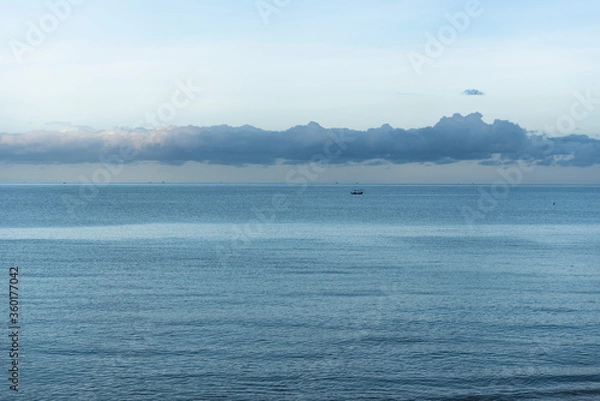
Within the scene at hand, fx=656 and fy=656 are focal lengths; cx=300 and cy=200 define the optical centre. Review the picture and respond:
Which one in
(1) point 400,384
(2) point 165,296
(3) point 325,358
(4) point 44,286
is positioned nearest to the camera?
(1) point 400,384

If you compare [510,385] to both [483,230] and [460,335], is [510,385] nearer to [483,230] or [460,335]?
[460,335]

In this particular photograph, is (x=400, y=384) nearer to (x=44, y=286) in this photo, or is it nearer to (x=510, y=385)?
(x=510, y=385)

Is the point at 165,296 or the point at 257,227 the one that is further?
the point at 257,227

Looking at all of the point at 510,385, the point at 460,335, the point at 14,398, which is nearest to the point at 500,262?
the point at 460,335

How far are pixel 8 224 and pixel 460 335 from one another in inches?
4977

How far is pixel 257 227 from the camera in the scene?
136 meters

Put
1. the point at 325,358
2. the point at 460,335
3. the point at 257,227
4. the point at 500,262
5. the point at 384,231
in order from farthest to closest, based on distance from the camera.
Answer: the point at 257,227 → the point at 384,231 → the point at 500,262 → the point at 460,335 → the point at 325,358

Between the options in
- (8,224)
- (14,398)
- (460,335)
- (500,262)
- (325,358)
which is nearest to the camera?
(14,398)

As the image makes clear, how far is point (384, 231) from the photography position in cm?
12725

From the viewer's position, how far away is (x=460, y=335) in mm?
43781

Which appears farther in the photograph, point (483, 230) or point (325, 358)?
point (483, 230)

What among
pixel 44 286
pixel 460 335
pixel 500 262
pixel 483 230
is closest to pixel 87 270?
pixel 44 286

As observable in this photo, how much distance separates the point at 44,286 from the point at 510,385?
4273 centimetres

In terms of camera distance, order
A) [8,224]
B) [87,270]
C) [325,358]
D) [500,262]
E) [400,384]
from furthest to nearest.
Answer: [8,224] < [500,262] < [87,270] < [325,358] < [400,384]
